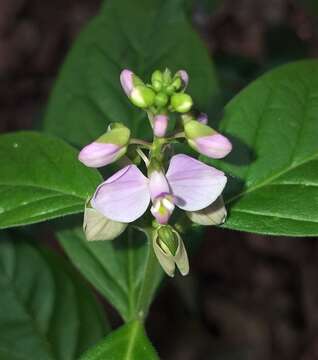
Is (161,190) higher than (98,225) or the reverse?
higher

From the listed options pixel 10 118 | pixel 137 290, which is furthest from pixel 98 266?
pixel 10 118

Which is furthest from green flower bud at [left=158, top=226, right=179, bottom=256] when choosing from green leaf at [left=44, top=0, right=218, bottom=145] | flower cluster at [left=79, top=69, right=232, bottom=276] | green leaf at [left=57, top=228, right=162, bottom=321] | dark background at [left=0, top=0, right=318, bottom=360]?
dark background at [left=0, top=0, right=318, bottom=360]

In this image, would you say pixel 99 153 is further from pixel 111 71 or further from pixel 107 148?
pixel 111 71

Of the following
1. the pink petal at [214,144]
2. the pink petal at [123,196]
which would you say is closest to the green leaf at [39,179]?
the pink petal at [123,196]

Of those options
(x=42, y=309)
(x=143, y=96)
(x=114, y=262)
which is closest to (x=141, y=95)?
(x=143, y=96)

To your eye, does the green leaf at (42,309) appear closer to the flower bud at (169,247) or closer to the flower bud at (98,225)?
the flower bud at (98,225)
